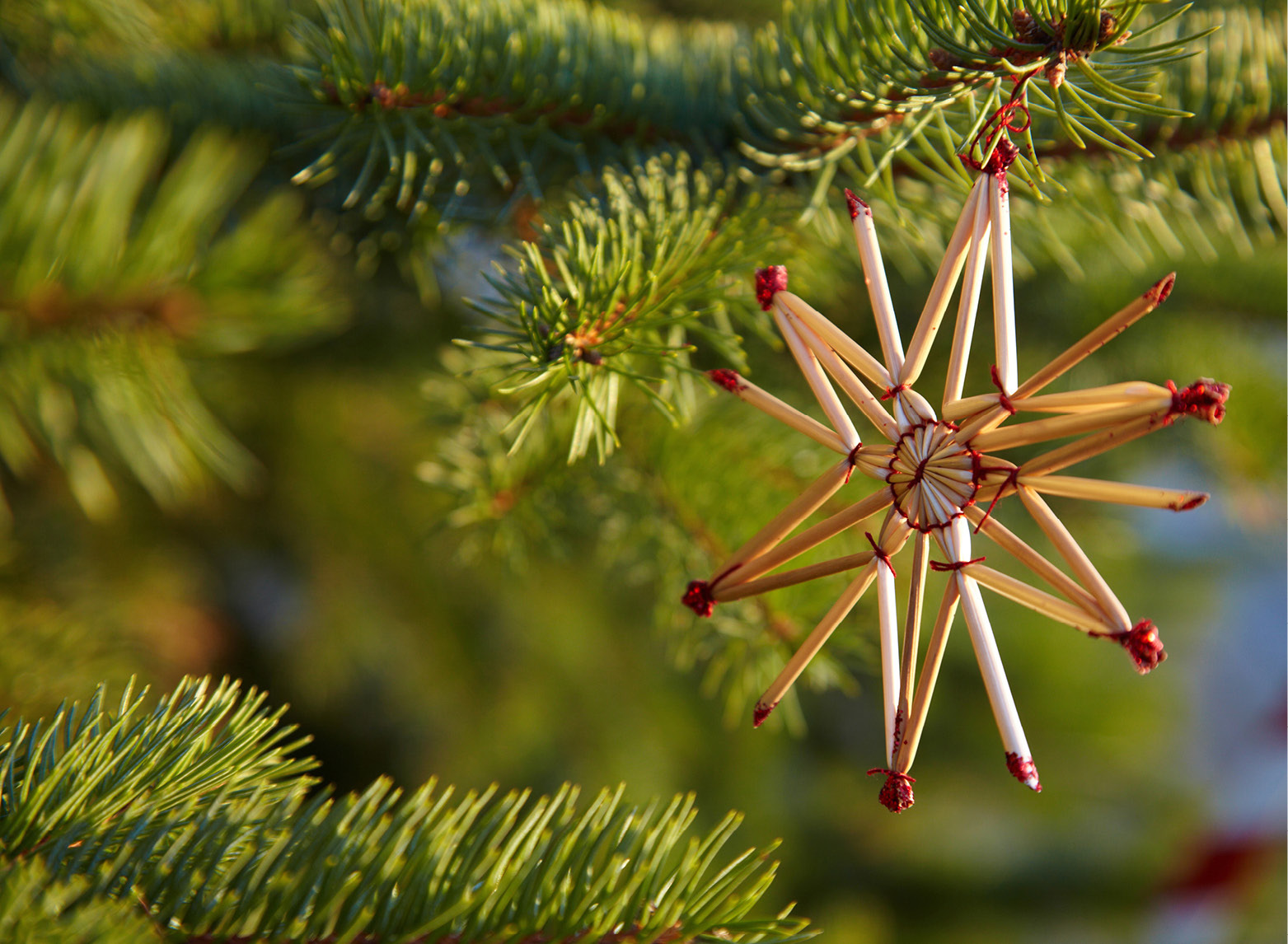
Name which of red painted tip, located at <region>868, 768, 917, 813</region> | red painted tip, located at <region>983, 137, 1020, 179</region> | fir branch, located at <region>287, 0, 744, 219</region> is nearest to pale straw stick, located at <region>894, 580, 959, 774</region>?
red painted tip, located at <region>868, 768, 917, 813</region>

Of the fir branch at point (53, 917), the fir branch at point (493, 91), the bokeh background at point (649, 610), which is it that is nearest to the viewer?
the fir branch at point (53, 917)

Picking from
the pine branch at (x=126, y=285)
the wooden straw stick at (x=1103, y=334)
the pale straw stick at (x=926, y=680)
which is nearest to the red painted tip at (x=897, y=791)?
the pale straw stick at (x=926, y=680)

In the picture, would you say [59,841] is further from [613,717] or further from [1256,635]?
[1256,635]

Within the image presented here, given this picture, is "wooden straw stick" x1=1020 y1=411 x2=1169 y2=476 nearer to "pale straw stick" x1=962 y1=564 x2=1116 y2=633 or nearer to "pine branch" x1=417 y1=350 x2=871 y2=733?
"pale straw stick" x1=962 y1=564 x2=1116 y2=633

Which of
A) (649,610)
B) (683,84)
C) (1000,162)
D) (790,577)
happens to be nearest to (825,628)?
(790,577)

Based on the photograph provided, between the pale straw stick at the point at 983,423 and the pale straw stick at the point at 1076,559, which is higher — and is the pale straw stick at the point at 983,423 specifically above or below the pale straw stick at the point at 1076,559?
above

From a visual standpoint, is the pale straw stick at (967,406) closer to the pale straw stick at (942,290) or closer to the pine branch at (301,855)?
the pale straw stick at (942,290)

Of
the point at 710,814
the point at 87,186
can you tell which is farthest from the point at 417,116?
the point at 710,814
